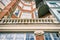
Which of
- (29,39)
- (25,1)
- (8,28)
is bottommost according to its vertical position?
(29,39)

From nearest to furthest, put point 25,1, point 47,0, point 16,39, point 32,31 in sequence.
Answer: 1. point 16,39
2. point 32,31
3. point 47,0
4. point 25,1

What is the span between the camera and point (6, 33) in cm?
982

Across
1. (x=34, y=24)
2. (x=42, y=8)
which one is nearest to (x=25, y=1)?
(x=42, y=8)

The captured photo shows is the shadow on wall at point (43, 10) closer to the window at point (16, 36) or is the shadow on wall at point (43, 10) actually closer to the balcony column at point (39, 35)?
the balcony column at point (39, 35)

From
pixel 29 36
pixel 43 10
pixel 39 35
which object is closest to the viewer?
pixel 39 35

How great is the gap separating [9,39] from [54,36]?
333cm

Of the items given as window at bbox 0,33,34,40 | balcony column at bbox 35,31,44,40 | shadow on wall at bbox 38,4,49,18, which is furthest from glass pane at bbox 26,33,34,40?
shadow on wall at bbox 38,4,49,18

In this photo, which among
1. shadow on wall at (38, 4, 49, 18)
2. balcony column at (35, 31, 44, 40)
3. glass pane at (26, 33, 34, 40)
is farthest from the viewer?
shadow on wall at (38, 4, 49, 18)

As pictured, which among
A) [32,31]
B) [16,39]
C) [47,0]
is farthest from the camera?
[47,0]

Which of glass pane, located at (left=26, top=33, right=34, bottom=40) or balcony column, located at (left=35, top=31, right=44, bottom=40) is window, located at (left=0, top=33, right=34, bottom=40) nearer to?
glass pane, located at (left=26, top=33, right=34, bottom=40)

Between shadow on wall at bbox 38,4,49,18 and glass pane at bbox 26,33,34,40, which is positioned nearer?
glass pane at bbox 26,33,34,40

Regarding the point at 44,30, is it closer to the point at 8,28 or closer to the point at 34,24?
the point at 34,24

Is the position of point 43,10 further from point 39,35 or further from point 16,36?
point 16,36

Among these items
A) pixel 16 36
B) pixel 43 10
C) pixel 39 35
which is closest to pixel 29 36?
pixel 39 35
